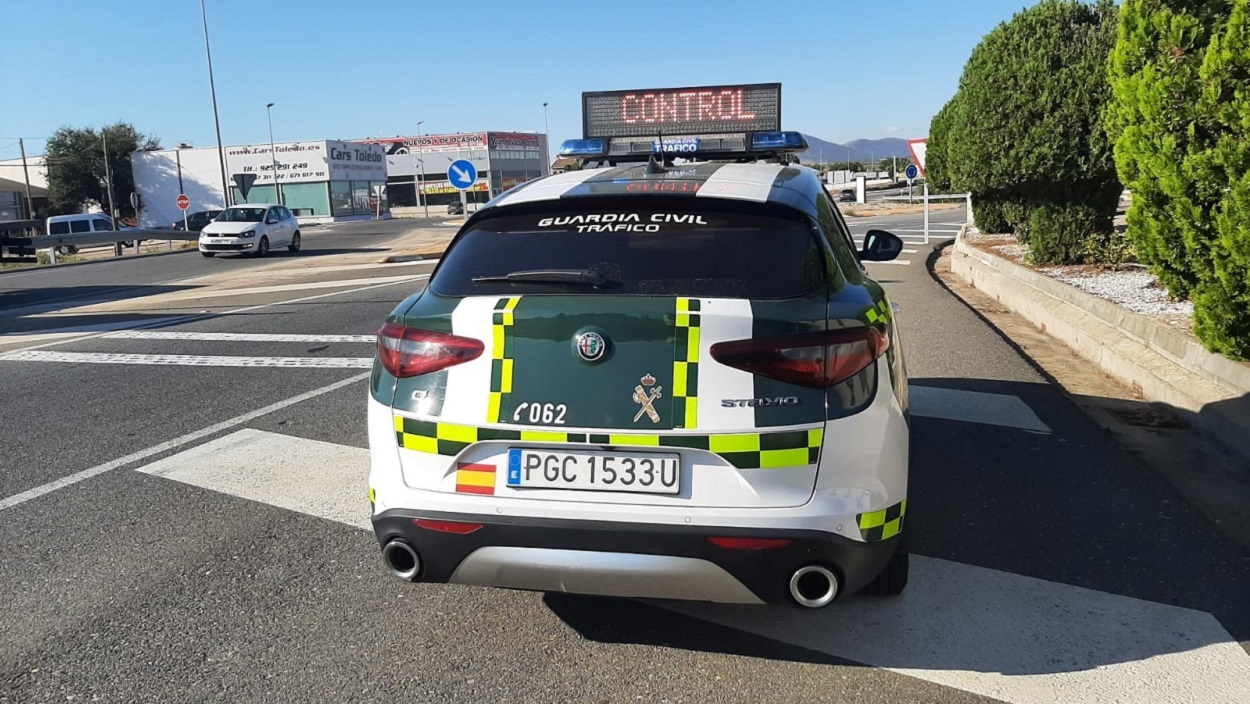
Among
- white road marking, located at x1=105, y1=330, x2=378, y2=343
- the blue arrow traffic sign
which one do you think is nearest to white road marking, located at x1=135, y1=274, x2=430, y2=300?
the blue arrow traffic sign

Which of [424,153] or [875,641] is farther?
[424,153]

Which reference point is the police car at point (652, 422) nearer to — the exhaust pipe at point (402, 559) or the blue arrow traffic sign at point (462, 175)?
the exhaust pipe at point (402, 559)

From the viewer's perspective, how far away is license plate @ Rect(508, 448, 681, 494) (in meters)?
2.99

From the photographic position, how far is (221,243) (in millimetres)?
27953

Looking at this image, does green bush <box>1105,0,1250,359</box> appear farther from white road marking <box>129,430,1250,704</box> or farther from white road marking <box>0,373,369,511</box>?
white road marking <box>0,373,369,511</box>

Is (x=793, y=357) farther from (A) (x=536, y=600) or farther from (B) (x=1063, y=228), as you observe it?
(B) (x=1063, y=228)

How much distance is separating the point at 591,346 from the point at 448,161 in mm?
91559

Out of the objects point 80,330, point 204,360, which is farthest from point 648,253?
point 80,330

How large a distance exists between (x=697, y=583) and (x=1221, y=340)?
4.65 meters

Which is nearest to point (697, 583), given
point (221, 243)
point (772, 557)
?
point (772, 557)

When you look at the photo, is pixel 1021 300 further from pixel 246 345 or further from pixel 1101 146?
pixel 246 345

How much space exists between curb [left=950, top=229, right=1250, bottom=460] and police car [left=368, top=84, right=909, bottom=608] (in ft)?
11.6

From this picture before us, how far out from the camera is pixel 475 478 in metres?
3.12

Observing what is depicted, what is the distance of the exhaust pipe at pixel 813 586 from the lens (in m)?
2.98
